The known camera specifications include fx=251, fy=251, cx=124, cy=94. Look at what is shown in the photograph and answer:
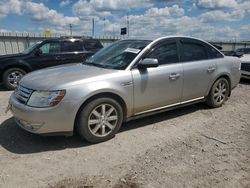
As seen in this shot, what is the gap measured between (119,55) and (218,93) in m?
2.54

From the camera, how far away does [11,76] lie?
25.9 ft

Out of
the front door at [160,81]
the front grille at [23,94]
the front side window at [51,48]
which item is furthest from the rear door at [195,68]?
the front side window at [51,48]

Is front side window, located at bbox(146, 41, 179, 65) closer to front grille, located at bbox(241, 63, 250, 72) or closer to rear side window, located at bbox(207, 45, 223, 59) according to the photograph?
rear side window, located at bbox(207, 45, 223, 59)

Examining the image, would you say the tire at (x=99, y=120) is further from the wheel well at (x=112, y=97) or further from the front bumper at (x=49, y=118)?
the front bumper at (x=49, y=118)

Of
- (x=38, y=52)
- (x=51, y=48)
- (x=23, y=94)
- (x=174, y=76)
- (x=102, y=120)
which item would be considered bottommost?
(x=102, y=120)

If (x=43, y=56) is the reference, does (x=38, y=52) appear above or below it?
above

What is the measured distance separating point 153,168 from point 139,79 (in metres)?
1.53

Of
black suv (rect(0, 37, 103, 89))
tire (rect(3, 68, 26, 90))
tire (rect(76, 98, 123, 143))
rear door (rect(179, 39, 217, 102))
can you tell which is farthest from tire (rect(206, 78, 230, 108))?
tire (rect(3, 68, 26, 90))

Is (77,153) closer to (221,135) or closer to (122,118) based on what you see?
(122,118)

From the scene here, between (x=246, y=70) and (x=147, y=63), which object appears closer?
(x=147, y=63)

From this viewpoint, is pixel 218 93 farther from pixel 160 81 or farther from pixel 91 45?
pixel 91 45

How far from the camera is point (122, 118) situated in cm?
408

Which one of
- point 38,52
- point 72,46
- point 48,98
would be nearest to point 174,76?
point 48,98

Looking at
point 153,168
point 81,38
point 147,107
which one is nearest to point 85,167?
point 153,168
